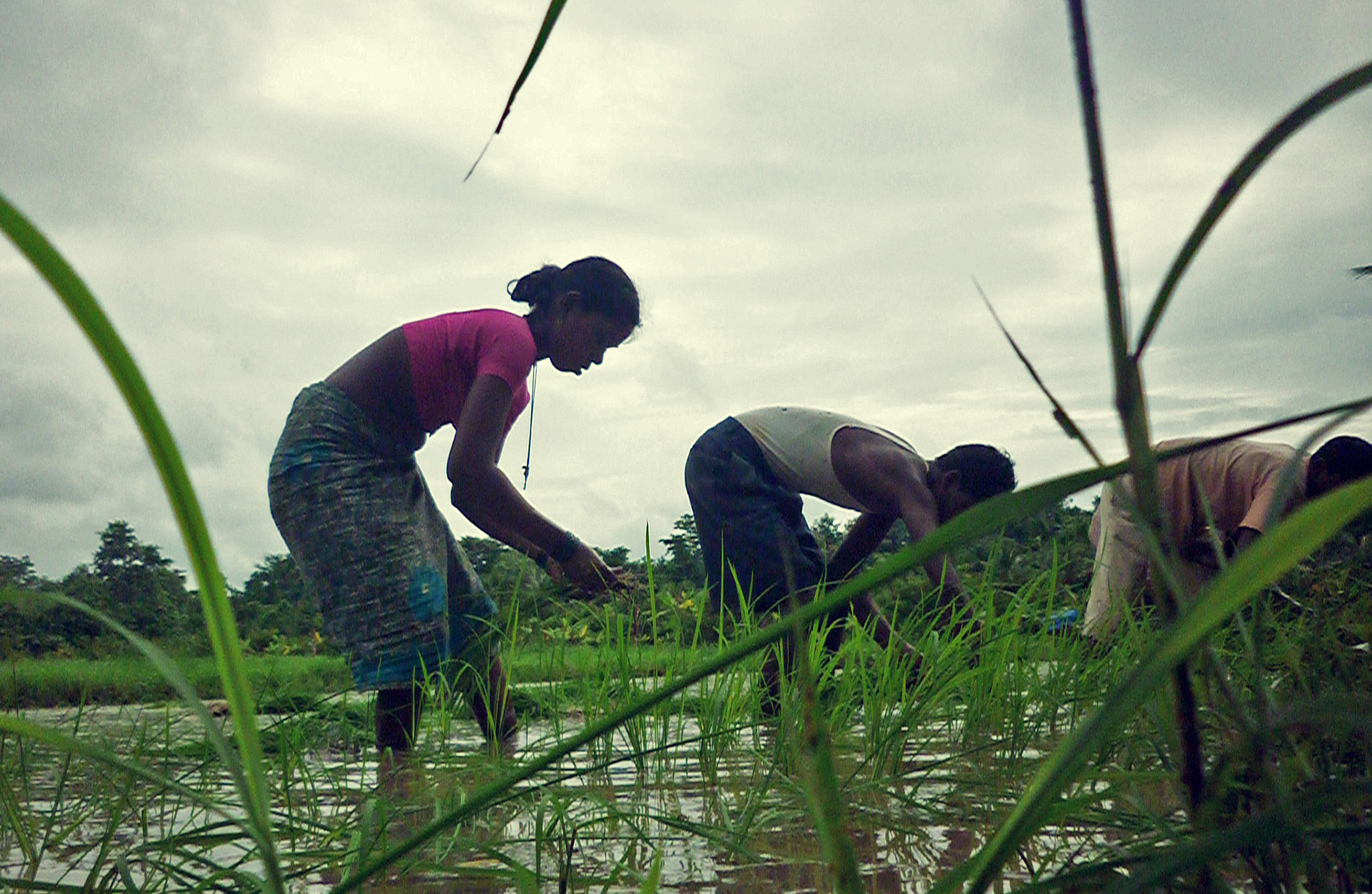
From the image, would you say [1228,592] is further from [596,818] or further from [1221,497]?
[1221,497]

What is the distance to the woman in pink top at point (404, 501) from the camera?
289 centimetres

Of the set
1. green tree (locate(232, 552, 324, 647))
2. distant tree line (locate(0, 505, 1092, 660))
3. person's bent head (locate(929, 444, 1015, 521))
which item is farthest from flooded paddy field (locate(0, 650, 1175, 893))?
green tree (locate(232, 552, 324, 647))

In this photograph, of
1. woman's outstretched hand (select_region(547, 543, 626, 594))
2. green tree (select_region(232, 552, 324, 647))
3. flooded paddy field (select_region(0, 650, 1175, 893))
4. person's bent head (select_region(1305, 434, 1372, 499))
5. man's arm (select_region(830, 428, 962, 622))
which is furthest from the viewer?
green tree (select_region(232, 552, 324, 647))

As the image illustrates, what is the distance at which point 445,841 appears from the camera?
1438 millimetres

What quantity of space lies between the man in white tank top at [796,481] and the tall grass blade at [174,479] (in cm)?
325

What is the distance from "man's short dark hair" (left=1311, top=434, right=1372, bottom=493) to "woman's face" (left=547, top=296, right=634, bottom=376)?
8.71 feet

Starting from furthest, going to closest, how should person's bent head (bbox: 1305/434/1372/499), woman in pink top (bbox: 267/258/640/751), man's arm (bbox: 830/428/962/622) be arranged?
person's bent head (bbox: 1305/434/1372/499) < man's arm (bbox: 830/428/962/622) < woman in pink top (bbox: 267/258/640/751)

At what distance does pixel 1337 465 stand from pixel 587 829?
3.45m

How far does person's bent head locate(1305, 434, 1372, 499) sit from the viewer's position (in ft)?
12.5

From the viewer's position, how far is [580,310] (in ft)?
11.1

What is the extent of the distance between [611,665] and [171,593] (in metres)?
10.9

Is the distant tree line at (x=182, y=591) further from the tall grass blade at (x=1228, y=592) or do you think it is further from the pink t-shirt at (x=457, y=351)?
the tall grass blade at (x=1228, y=592)

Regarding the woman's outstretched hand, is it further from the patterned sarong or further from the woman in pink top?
the patterned sarong

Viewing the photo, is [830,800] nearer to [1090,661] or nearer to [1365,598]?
[1365,598]
